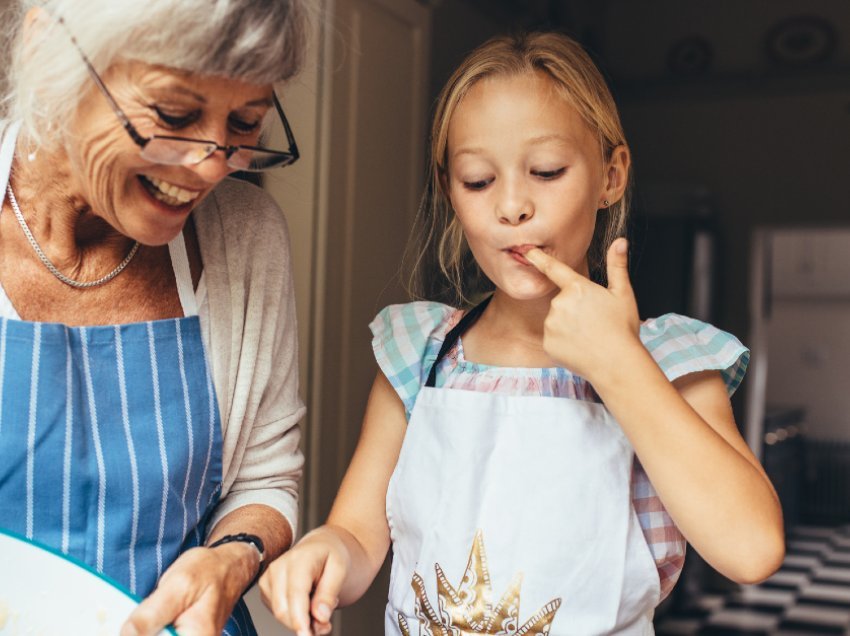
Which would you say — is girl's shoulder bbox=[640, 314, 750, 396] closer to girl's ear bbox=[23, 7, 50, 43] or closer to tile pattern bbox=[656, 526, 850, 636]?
girl's ear bbox=[23, 7, 50, 43]

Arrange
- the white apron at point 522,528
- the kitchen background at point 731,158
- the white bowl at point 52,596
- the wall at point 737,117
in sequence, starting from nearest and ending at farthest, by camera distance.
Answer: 1. the white bowl at point 52,596
2. the white apron at point 522,528
3. the kitchen background at point 731,158
4. the wall at point 737,117

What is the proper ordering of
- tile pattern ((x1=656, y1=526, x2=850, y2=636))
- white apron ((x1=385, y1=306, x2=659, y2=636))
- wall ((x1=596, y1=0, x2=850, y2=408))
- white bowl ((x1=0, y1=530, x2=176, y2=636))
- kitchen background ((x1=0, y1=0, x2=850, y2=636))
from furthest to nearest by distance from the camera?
wall ((x1=596, y1=0, x2=850, y2=408)), kitchen background ((x1=0, y1=0, x2=850, y2=636)), tile pattern ((x1=656, y1=526, x2=850, y2=636)), white apron ((x1=385, y1=306, x2=659, y2=636)), white bowl ((x1=0, y1=530, x2=176, y2=636))

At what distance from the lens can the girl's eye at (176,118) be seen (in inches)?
37.5

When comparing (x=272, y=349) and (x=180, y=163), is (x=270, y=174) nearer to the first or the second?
(x=272, y=349)

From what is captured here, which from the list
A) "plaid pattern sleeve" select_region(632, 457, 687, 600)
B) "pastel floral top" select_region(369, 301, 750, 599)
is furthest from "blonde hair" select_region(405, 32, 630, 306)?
"plaid pattern sleeve" select_region(632, 457, 687, 600)

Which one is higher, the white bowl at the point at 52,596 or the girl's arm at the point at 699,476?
the girl's arm at the point at 699,476

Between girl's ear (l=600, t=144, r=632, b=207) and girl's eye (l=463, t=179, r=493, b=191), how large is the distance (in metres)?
0.17

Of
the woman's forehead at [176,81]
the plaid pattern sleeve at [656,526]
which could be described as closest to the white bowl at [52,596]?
the woman's forehead at [176,81]

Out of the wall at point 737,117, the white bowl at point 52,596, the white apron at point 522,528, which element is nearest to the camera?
the white bowl at point 52,596

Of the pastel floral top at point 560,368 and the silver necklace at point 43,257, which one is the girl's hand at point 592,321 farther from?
the silver necklace at point 43,257

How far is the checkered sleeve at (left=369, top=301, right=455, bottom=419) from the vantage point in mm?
1243

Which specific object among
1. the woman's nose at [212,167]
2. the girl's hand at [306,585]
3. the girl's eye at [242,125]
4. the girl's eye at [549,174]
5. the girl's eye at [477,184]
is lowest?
the girl's hand at [306,585]

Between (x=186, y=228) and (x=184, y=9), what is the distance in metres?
0.38

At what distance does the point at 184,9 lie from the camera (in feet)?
3.00
